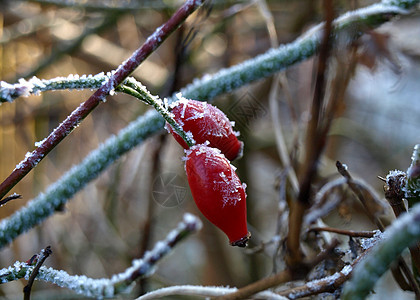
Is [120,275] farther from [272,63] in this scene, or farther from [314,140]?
[272,63]

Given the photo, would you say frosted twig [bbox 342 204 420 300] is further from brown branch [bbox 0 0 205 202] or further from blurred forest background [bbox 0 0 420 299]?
blurred forest background [bbox 0 0 420 299]

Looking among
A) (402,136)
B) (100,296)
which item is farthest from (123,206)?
(100,296)

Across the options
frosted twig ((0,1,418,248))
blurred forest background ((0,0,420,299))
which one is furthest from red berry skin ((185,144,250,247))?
blurred forest background ((0,0,420,299))

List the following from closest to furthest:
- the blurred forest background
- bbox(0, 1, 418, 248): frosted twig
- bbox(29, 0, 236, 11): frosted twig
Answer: bbox(0, 1, 418, 248): frosted twig → bbox(29, 0, 236, 11): frosted twig → the blurred forest background

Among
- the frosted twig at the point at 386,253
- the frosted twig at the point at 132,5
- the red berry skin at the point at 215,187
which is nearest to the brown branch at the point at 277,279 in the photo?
the red berry skin at the point at 215,187

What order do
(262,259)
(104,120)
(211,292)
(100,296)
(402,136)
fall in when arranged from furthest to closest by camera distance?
(402,136)
(104,120)
(262,259)
(211,292)
(100,296)

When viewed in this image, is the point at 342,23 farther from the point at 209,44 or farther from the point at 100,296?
the point at 209,44

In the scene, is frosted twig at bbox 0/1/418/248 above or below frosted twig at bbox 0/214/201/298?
above
